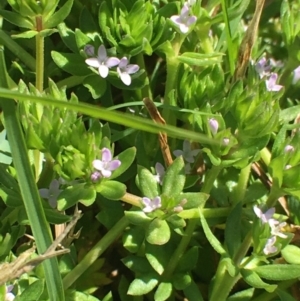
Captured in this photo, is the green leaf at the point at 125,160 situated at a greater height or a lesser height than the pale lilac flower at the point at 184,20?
lesser

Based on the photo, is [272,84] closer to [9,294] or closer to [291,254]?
[291,254]

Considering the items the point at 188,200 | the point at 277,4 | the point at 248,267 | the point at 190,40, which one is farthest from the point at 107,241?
the point at 277,4

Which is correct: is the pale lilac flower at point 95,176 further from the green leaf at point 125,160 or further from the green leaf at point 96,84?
the green leaf at point 96,84

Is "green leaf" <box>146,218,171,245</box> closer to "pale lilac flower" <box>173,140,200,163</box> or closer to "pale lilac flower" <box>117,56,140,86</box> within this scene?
"pale lilac flower" <box>173,140,200,163</box>

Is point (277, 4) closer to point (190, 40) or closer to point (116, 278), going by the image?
point (190, 40)

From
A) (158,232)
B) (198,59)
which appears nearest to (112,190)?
(158,232)

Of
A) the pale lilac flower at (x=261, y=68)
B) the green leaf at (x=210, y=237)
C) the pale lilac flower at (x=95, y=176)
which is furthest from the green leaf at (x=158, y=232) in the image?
the pale lilac flower at (x=261, y=68)

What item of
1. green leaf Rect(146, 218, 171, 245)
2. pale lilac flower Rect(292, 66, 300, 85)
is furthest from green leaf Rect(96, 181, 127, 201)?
pale lilac flower Rect(292, 66, 300, 85)
